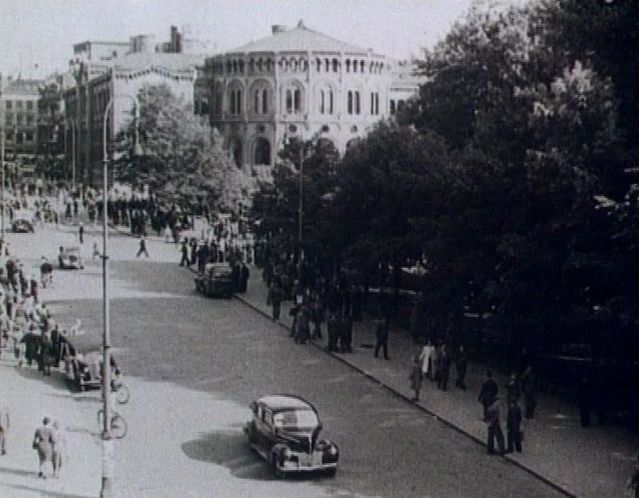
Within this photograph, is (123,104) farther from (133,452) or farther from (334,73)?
(133,452)

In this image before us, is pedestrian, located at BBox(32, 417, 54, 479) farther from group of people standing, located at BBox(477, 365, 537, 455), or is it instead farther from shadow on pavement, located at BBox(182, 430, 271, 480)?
group of people standing, located at BBox(477, 365, 537, 455)

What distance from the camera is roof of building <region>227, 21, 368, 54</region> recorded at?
9269 cm

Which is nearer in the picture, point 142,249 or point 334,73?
point 142,249

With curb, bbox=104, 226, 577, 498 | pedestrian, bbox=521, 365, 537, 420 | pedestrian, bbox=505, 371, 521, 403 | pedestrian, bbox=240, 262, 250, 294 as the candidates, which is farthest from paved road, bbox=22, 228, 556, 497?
pedestrian, bbox=240, 262, 250, 294

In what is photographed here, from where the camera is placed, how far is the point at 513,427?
71.7ft

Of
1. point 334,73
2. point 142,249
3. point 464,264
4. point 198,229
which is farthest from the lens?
point 334,73

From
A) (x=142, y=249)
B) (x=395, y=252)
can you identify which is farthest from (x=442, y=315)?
(x=142, y=249)

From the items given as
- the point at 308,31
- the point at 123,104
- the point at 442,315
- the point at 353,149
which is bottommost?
the point at 442,315

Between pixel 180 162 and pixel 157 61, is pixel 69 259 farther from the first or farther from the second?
pixel 157 61

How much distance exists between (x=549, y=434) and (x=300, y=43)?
239 ft

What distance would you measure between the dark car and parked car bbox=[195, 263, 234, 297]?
2064cm

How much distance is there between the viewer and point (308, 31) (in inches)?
3725

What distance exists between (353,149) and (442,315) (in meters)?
11.5

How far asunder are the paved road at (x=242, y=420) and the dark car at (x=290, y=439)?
1.00 ft
